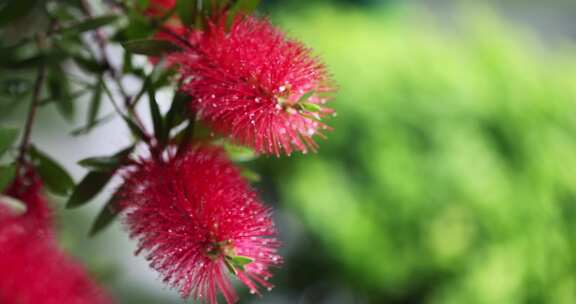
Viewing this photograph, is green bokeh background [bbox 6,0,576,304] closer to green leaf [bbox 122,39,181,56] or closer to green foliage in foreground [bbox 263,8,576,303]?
green foliage in foreground [bbox 263,8,576,303]

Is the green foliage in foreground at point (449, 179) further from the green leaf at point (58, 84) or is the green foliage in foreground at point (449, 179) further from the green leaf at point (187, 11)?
the green leaf at point (187, 11)

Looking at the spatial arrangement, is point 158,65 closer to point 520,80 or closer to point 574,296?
point 574,296

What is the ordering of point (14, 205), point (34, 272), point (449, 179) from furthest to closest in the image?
point (449, 179) < point (14, 205) < point (34, 272)

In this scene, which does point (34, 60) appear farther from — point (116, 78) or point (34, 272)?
point (34, 272)

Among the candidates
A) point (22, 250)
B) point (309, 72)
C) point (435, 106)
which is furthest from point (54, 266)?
point (435, 106)

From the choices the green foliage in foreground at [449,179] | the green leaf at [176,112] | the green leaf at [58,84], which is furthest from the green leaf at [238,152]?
the green foliage in foreground at [449,179]

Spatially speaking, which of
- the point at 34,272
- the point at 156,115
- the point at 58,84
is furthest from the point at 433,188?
the point at 34,272
